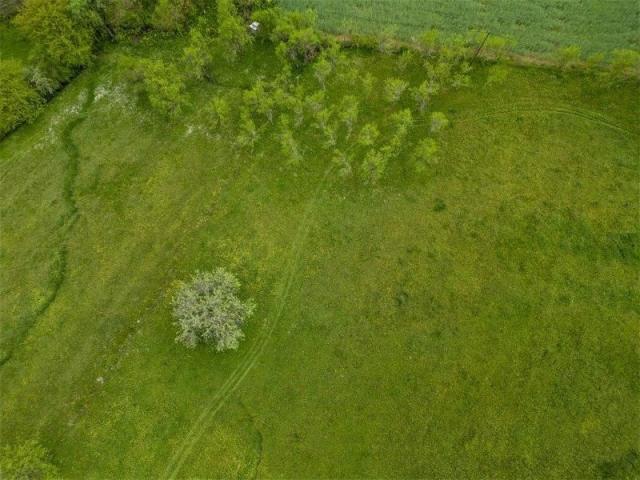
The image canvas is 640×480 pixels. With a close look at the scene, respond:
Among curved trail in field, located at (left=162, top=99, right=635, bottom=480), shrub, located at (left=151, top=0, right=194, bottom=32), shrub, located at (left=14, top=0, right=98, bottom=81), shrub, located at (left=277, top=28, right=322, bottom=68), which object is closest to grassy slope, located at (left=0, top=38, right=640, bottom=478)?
curved trail in field, located at (left=162, top=99, right=635, bottom=480)

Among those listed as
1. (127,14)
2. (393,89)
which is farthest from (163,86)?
(393,89)

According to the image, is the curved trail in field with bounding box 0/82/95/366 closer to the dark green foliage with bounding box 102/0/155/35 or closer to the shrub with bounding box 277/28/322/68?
the dark green foliage with bounding box 102/0/155/35

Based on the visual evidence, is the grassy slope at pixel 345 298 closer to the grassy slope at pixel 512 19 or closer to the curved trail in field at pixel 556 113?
the curved trail in field at pixel 556 113

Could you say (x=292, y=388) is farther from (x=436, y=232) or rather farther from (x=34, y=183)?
(x=34, y=183)

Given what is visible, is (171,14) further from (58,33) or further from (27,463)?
(27,463)

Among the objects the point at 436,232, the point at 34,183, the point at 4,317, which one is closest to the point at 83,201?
the point at 34,183
